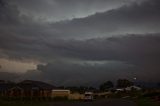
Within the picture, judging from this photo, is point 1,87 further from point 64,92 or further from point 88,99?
point 88,99

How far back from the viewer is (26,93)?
110625mm

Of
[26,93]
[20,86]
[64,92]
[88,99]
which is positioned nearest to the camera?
[88,99]

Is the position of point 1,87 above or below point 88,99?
above

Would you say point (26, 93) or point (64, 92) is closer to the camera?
point (26, 93)

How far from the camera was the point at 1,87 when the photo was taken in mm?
149875

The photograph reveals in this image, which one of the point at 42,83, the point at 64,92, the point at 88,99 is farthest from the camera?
the point at 42,83

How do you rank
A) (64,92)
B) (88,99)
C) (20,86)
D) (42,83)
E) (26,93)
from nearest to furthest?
(88,99)
(26,93)
(64,92)
(20,86)
(42,83)

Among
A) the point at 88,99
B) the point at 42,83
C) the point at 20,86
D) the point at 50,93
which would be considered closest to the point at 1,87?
the point at 20,86

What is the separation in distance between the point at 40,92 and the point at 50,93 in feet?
18.9

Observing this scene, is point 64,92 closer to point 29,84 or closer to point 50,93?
point 50,93

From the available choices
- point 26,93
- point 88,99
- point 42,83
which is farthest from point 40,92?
point 42,83

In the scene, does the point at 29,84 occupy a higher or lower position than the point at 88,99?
higher

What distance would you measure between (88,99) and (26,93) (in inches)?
999

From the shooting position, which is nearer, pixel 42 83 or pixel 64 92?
pixel 64 92
